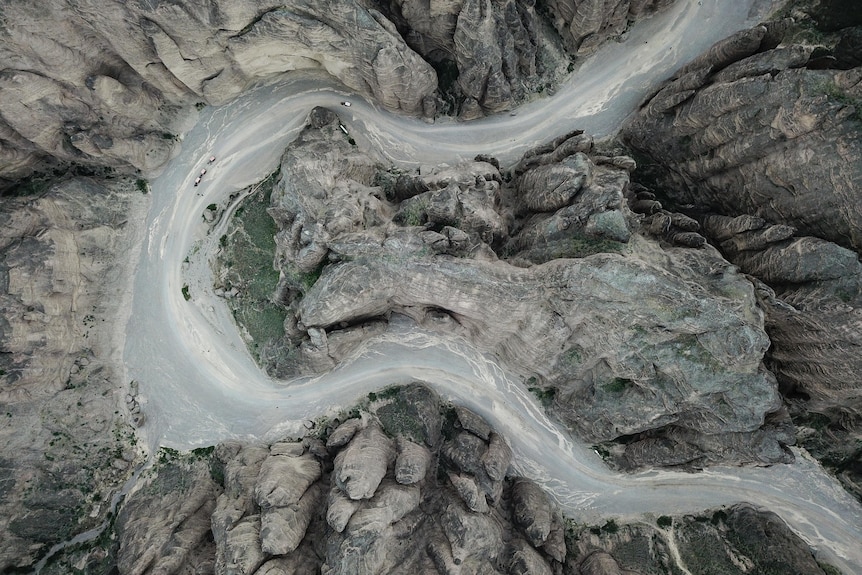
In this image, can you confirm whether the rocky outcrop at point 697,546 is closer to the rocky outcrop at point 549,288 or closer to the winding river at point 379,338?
the winding river at point 379,338

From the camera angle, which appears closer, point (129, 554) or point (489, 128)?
point (129, 554)

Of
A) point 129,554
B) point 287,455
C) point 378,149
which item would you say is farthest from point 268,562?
point 378,149

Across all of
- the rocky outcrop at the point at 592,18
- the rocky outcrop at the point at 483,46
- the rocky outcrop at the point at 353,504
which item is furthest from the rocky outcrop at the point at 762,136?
the rocky outcrop at the point at 353,504

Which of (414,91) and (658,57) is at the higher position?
(414,91)

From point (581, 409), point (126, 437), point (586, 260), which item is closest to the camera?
point (586, 260)

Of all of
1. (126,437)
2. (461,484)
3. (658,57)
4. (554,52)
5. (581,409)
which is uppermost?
(554,52)

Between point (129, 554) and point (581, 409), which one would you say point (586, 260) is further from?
point (129, 554)

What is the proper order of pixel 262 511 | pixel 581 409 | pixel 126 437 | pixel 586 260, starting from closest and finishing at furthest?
pixel 586 260 < pixel 262 511 < pixel 581 409 < pixel 126 437
